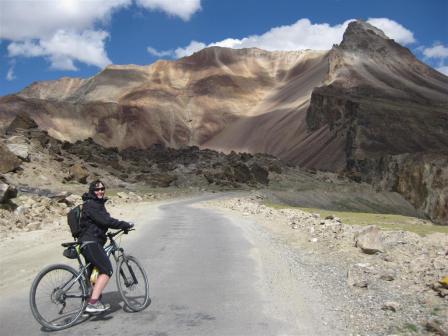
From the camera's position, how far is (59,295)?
7.98m

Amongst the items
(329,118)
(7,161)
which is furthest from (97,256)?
(329,118)

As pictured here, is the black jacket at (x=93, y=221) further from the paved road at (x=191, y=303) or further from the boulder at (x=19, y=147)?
the boulder at (x=19, y=147)

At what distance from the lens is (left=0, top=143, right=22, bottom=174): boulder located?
154 feet

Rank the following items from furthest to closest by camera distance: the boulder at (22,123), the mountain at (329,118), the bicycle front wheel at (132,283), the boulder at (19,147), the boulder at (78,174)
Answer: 1. the mountain at (329,118)
2. the boulder at (22,123)
3. the boulder at (78,174)
4. the boulder at (19,147)
5. the bicycle front wheel at (132,283)

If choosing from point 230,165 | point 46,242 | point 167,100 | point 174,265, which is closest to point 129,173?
point 230,165

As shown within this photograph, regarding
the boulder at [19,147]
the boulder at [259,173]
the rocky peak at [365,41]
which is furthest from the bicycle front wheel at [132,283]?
the rocky peak at [365,41]

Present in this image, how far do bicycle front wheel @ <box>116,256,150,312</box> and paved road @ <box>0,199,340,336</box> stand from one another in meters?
0.21

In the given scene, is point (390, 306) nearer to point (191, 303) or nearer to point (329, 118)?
point (191, 303)

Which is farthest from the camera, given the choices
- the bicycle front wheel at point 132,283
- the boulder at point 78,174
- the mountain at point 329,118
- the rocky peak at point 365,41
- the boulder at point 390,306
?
the rocky peak at point 365,41

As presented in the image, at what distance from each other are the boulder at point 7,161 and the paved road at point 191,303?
35.6 metres

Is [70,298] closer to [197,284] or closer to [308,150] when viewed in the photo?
[197,284]

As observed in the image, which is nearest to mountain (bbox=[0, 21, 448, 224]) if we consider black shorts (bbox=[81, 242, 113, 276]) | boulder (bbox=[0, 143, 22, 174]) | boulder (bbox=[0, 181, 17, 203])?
boulder (bbox=[0, 143, 22, 174])

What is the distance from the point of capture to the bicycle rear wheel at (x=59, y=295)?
7793 mm

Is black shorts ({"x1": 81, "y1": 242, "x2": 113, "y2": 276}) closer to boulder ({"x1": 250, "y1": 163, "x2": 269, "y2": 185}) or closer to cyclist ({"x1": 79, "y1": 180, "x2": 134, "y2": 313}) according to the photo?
cyclist ({"x1": 79, "y1": 180, "x2": 134, "y2": 313})
